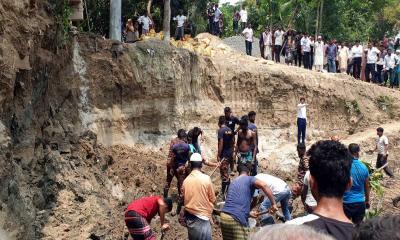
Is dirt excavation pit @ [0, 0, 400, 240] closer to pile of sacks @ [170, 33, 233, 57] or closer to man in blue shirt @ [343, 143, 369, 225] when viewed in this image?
pile of sacks @ [170, 33, 233, 57]

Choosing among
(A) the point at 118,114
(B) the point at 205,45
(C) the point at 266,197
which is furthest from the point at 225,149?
(B) the point at 205,45

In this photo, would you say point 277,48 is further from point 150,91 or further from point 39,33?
point 39,33

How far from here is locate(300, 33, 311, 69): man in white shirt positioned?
76.1ft

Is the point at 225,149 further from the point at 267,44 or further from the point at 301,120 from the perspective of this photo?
the point at 267,44

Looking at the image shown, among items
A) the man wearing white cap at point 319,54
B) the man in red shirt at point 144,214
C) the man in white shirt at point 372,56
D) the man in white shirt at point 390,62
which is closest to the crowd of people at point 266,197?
the man in red shirt at point 144,214

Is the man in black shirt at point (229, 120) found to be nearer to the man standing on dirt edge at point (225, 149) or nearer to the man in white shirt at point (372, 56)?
the man standing on dirt edge at point (225, 149)

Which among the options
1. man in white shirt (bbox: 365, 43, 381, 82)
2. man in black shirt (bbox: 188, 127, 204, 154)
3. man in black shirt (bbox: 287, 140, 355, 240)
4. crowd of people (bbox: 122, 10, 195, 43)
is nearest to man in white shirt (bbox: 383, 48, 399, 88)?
man in white shirt (bbox: 365, 43, 381, 82)

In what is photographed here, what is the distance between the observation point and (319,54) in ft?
76.0

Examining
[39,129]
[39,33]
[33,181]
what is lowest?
[33,181]

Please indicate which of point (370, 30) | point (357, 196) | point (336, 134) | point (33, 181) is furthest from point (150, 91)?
point (370, 30)

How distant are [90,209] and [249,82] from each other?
398 inches

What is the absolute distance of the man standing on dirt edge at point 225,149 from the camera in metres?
13.9

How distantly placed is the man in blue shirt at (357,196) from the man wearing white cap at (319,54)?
51.4 feet

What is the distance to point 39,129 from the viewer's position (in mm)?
11672
